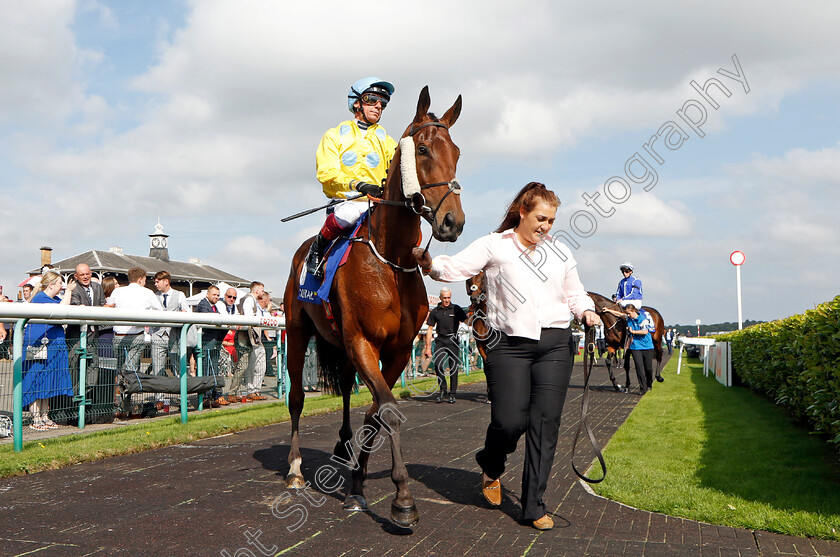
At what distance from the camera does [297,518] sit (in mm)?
4211

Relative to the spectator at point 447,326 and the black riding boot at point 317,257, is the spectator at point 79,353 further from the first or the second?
the spectator at point 447,326

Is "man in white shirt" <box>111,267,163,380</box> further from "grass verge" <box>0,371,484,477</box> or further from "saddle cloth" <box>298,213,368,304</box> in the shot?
"saddle cloth" <box>298,213,368,304</box>

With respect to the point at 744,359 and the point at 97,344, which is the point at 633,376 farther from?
the point at 97,344

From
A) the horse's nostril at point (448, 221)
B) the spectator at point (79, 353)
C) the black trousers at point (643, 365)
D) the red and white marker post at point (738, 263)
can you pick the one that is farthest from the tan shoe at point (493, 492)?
the red and white marker post at point (738, 263)

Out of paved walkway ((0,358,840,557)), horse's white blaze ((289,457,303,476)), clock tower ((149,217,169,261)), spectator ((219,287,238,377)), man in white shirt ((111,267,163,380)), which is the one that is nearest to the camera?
paved walkway ((0,358,840,557))

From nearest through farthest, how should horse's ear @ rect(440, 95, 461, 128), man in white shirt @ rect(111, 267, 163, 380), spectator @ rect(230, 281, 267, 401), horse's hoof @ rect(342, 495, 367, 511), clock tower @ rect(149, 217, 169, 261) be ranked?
1. horse's hoof @ rect(342, 495, 367, 511)
2. horse's ear @ rect(440, 95, 461, 128)
3. man in white shirt @ rect(111, 267, 163, 380)
4. spectator @ rect(230, 281, 267, 401)
5. clock tower @ rect(149, 217, 169, 261)

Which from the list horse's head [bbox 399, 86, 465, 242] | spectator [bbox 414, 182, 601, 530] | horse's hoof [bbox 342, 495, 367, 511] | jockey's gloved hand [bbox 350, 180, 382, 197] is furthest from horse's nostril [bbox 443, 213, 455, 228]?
horse's hoof [bbox 342, 495, 367, 511]

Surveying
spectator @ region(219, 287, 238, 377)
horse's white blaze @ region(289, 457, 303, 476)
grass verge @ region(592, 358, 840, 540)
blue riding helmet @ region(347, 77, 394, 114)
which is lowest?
grass verge @ region(592, 358, 840, 540)

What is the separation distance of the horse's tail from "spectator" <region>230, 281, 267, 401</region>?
4779 millimetres

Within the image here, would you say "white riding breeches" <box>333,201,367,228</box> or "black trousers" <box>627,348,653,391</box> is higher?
"white riding breeches" <box>333,201,367,228</box>

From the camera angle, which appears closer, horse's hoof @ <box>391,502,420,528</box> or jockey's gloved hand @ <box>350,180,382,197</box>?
horse's hoof @ <box>391,502,420,528</box>

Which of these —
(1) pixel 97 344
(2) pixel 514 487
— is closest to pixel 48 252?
(1) pixel 97 344

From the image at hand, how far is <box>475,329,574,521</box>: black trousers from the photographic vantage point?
413 cm

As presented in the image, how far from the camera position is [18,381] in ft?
20.5
